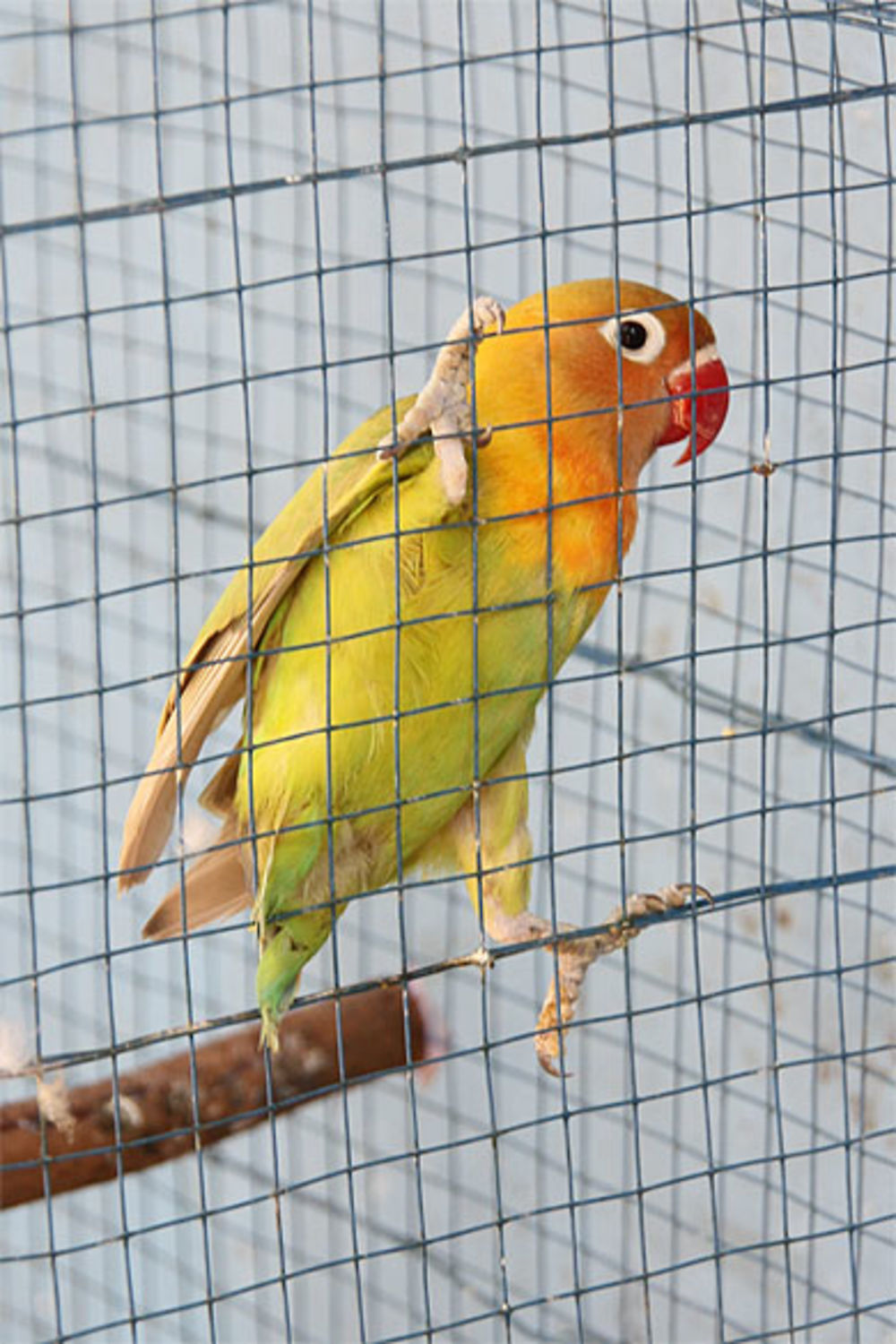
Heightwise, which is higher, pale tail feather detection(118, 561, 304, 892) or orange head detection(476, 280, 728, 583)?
orange head detection(476, 280, 728, 583)

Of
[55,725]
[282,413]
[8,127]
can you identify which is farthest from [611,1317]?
[8,127]

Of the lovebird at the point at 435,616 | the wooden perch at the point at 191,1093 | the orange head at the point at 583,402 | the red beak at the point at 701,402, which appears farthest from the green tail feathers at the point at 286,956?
the red beak at the point at 701,402

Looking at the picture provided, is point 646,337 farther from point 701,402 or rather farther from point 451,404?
point 451,404

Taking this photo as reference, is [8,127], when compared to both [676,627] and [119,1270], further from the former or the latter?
[119,1270]

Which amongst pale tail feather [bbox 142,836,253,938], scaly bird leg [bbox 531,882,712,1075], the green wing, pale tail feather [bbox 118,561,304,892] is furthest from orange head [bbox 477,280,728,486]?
pale tail feather [bbox 142,836,253,938]

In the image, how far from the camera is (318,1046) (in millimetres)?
1665

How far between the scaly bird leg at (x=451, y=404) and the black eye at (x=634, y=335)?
0.80 ft

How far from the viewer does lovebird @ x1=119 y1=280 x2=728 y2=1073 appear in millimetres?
1245

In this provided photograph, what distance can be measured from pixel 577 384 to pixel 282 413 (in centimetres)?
100

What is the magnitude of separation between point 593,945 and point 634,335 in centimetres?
52

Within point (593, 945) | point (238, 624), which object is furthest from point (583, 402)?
point (593, 945)

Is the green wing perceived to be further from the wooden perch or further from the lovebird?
the wooden perch

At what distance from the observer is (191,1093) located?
1.52 metres

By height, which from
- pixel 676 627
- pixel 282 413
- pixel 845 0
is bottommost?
pixel 676 627
